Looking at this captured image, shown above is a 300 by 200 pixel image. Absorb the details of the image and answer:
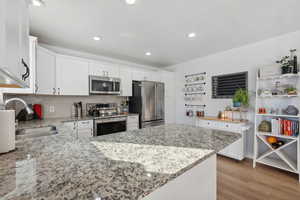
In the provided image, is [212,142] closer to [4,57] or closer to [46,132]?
[4,57]

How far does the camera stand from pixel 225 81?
312cm

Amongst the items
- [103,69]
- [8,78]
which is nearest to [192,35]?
[103,69]

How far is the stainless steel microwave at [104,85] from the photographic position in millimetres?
2914

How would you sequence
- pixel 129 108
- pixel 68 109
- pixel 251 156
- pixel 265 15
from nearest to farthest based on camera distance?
pixel 265 15 < pixel 251 156 < pixel 68 109 < pixel 129 108

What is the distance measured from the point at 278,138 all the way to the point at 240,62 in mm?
1622

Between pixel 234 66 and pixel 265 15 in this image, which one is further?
pixel 234 66

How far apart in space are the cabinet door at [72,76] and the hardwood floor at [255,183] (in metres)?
2.96

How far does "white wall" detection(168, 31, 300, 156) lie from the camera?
95.1 inches

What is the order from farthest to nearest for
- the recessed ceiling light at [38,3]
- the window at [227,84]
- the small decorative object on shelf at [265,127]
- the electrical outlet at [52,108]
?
1. the window at [227,84]
2. the electrical outlet at [52,108]
3. the small decorative object on shelf at [265,127]
4. the recessed ceiling light at [38,3]

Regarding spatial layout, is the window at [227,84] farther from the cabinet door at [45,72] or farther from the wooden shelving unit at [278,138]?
the cabinet door at [45,72]

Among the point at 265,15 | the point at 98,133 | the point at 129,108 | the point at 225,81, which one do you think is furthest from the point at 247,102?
the point at 98,133

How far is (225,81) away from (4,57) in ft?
11.5

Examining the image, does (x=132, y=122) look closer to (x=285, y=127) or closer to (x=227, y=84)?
(x=227, y=84)

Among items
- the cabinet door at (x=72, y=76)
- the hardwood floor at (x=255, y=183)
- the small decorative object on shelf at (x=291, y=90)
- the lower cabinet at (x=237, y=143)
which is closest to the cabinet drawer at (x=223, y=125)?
the lower cabinet at (x=237, y=143)
